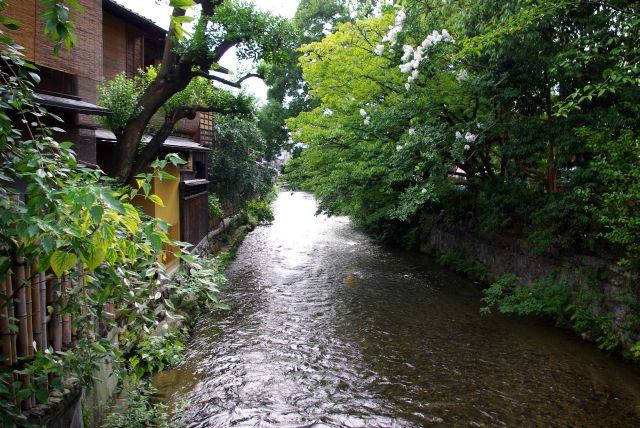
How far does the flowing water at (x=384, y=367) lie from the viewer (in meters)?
6.77

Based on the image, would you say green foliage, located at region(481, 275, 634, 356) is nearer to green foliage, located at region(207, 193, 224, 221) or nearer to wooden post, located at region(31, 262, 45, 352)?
wooden post, located at region(31, 262, 45, 352)

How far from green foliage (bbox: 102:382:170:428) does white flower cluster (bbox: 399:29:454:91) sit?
9.91m

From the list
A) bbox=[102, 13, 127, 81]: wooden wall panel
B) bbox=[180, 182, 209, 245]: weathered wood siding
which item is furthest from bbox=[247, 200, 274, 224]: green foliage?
bbox=[102, 13, 127, 81]: wooden wall panel

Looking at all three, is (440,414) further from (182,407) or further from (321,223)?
(321,223)

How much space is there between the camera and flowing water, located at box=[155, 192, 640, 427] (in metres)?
6.77

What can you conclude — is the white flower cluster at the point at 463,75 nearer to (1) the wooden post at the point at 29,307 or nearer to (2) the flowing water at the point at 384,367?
(2) the flowing water at the point at 384,367

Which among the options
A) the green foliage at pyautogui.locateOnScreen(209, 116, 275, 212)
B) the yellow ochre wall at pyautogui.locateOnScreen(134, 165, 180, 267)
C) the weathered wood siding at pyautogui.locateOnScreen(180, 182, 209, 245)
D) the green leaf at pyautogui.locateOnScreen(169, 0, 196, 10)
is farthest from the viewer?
the green foliage at pyautogui.locateOnScreen(209, 116, 275, 212)

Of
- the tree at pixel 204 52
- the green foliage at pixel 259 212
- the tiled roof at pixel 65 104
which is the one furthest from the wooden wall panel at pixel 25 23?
the green foliage at pixel 259 212

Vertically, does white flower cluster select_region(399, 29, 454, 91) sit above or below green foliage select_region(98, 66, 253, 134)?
above

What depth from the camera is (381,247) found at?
73.7 ft

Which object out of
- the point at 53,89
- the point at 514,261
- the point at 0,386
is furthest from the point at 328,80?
the point at 0,386

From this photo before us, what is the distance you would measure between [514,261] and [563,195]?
3.78 meters

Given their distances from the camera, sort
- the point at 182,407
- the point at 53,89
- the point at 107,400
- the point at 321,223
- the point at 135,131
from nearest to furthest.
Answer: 1. the point at 107,400
2. the point at 182,407
3. the point at 53,89
4. the point at 135,131
5. the point at 321,223

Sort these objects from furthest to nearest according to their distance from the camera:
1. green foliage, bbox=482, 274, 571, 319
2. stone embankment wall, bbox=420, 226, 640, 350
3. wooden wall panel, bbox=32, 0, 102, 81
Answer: green foliage, bbox=482, 274, 571, 319
stone embankment wall, bbox=420, 226, 640, 350
wooden wall panel, bbox=32, 0, 102, 81
